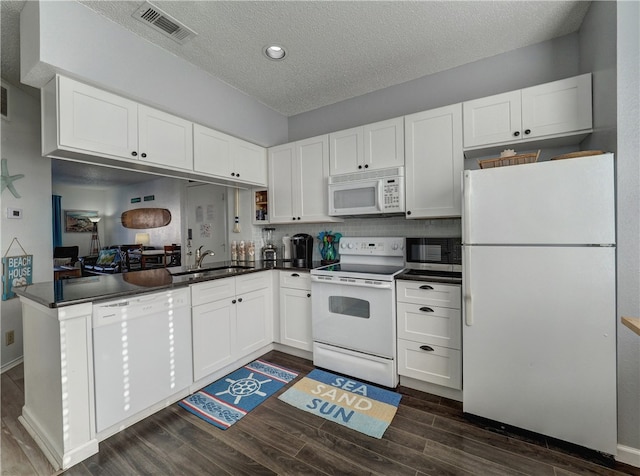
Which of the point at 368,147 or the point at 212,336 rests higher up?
the point at 368,147

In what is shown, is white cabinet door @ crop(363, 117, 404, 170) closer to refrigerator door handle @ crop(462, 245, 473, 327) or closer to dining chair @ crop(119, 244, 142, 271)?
refrigerator door handle @ crop(462, 245, 473, 327)

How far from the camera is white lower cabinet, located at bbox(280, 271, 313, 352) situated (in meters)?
2.73

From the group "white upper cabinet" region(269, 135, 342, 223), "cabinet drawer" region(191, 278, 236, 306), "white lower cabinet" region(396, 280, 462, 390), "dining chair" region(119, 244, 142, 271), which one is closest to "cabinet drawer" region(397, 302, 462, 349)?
"white lower cabinet" region(396, 280, 462, 390)

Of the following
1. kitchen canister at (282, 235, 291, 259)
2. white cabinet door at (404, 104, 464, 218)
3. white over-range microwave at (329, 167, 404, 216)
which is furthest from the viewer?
kitchen canister at (282, 235, 291, 259)

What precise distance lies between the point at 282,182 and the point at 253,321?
161 centimetres

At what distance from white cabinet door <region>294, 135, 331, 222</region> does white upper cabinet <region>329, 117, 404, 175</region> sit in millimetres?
112

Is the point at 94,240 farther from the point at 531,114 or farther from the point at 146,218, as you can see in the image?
the point at 531,114

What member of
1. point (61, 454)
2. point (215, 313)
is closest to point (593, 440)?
point (215, 313)

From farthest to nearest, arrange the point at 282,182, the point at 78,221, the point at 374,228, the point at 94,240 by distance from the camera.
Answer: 1. the point at 94,240
2. the point at 78,221
3. the point at 282,182
4. the point at 374,228

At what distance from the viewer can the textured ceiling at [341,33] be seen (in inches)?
71.8

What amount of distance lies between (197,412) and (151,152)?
2.01 meters

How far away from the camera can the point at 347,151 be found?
9.18 feet

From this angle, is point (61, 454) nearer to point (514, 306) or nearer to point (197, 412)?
point (197, 412)

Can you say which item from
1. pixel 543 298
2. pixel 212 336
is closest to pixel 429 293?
pixel 543 298
